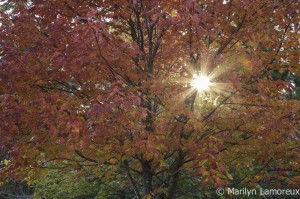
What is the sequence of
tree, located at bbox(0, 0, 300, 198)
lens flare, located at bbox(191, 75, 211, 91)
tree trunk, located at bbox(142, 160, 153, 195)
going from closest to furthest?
1. tree, located at bbox(0, 0, 300, 198)
2. lens flare, located at bbox(191, 75, 211, 91)
3. tree trunk, located at bbox(142, 160, 153, 195)

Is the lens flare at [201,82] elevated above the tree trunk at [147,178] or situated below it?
above

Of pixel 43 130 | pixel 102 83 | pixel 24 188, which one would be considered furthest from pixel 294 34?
pixel 24 188

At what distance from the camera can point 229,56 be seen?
4566mm

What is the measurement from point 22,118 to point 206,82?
251 centimetres

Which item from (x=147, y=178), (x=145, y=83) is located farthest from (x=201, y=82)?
(x=147, y=178)

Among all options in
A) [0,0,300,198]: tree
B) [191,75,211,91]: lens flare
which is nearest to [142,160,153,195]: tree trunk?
[0,0,300,198]: tree

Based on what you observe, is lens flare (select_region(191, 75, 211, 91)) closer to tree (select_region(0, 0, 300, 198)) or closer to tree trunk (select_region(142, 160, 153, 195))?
tree (select_region(0, 0, 300, 198))

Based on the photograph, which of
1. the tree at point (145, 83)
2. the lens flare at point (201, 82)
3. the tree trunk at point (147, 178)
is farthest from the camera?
the tree trunk at point (147, 178)

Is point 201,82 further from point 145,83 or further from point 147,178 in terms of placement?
point 147,178

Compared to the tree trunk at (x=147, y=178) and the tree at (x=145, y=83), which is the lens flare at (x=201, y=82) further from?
the tree trunk at (x=147, y=178)

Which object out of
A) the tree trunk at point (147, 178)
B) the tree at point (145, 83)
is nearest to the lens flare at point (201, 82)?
the tree at point (145, 83)

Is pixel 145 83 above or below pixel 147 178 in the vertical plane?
above

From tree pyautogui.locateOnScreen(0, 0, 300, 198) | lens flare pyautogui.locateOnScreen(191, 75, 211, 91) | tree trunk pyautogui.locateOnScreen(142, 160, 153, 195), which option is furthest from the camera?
tree trunk pyautogui.locateOnScreen(142, 160, 153, 195)

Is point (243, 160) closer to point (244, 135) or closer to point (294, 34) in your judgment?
point (244, 135)
